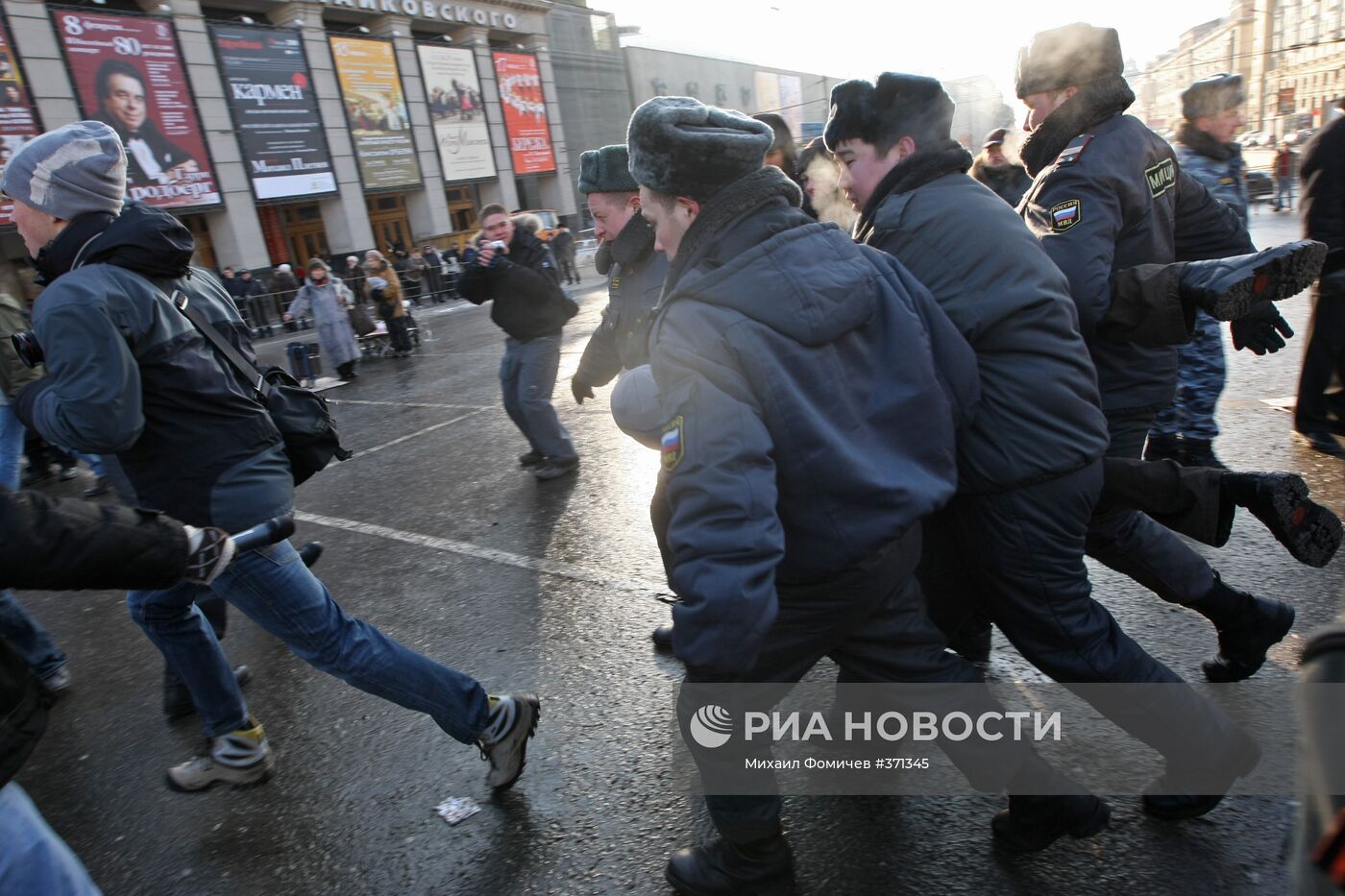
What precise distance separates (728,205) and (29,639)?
3.56m

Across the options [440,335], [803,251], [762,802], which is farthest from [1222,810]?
[440,335]

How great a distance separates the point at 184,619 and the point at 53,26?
25110 mm

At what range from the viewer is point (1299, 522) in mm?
2188

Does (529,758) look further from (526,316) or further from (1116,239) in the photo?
(526,316)

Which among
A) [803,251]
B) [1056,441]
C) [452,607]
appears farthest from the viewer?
[452,607]

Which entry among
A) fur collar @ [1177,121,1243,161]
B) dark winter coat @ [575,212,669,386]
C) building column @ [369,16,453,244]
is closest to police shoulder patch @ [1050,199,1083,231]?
dark winter coat @ [575,212,669,386]

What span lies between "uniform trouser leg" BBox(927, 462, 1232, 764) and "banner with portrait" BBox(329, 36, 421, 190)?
30.1m

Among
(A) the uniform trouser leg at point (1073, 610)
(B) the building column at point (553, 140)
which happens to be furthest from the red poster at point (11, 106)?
(A) the uniform trouser leg at point (1073, 610)

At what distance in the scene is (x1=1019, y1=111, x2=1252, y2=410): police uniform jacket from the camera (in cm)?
227

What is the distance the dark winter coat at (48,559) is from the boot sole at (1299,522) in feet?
A: 9.02

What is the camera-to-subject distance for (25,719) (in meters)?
1.48

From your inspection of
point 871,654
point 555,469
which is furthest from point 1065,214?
point 555,469

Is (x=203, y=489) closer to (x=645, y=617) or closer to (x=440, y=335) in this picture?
(x=645, y=617)

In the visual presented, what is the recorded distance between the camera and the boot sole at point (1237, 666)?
2.43m
